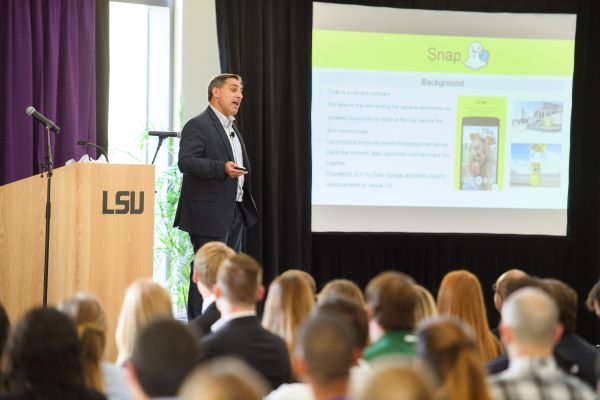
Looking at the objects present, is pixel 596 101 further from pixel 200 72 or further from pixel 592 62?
pixel 200 72

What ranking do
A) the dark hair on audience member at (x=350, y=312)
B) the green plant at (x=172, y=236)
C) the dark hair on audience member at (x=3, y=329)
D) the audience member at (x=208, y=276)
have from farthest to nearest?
the green plant at (x=172, y=236) → the audience member at (x=208, y=276) → the dark hair on audience member at (x=350, y=312) → the dark hair on audience member at (x=3, y=329)

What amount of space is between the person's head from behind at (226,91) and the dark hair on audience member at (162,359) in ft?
11.7

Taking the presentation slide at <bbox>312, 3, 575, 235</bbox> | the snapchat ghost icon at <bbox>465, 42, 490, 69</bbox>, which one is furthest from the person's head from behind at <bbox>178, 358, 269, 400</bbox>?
the snapchat ghost icon at <bbox>465, 42, 490, 69</bbox>

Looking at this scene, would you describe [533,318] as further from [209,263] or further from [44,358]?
[209,263]

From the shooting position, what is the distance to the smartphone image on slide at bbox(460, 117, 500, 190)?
21.6 feet

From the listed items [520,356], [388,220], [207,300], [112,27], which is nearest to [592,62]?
[388,220]

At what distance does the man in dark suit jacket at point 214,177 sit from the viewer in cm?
498

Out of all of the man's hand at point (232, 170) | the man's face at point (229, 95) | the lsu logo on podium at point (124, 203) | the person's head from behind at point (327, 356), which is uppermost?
the man's face at point (229, 95)

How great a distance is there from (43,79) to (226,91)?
1399 mm

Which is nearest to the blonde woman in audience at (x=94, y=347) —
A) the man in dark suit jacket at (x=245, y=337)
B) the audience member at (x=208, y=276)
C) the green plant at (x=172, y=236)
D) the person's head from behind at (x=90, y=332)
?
the person's head from behind at (x=90, y=332)

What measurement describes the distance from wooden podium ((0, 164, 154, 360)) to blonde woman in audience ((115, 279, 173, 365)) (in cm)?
168

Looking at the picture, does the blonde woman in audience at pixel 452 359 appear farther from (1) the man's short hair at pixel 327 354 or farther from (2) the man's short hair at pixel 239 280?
(2) the man's short hair at pixel 239 280

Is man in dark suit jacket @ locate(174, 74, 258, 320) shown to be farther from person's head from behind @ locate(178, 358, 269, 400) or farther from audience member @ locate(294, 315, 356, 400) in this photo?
person's head from behind @ locate(178, 358, 269, 400)

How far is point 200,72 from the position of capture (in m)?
6.38
